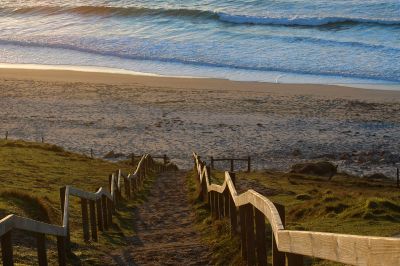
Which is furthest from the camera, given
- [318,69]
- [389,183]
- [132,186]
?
[318,69]

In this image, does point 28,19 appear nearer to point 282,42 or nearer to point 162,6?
point 162,6

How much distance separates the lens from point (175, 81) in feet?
165

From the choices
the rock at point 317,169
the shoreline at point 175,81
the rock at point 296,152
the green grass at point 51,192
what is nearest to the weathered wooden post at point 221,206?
the green grass at point 51,192

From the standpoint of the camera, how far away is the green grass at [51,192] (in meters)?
10.4

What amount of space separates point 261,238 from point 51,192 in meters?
10.6

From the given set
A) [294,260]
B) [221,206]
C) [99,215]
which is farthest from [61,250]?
[221,206]

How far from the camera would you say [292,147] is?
1377 inches

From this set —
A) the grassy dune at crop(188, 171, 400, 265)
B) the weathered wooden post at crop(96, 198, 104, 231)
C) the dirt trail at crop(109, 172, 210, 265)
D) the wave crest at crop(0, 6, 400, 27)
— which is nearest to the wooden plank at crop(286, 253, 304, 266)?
the grassy dune at crop(188, 171, 400, 265)

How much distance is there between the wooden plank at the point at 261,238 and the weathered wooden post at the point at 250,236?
15.9 inches

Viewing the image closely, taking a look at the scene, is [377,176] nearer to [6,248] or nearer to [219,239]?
[219,239]

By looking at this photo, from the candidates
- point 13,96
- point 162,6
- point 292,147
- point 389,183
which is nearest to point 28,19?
point 162,6

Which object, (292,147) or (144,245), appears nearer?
(144,245)

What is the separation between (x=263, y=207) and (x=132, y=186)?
538 inches

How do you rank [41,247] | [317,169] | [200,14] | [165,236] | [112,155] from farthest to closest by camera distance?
[200,14]
[112,155]
[317,169]
[165,236]
[41,247]
